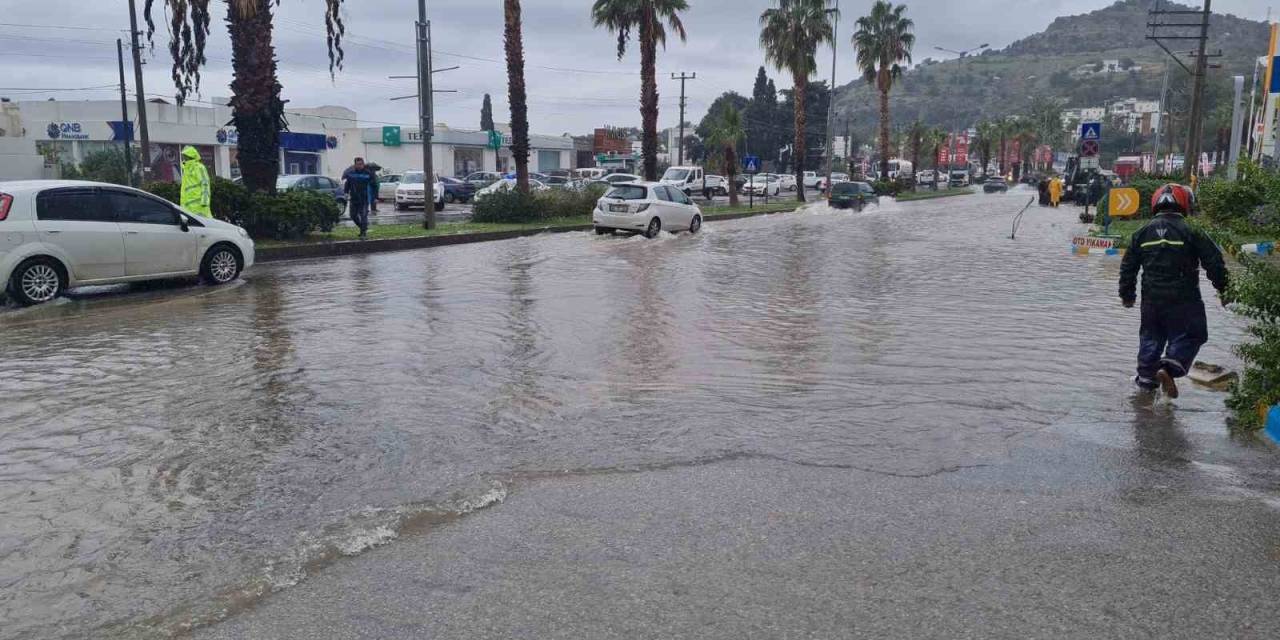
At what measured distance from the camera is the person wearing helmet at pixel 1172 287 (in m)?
7.31

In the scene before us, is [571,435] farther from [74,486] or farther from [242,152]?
[242,152]

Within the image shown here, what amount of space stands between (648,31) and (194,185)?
23658mm

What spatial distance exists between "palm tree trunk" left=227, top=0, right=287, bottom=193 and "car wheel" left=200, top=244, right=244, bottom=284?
5578 mm

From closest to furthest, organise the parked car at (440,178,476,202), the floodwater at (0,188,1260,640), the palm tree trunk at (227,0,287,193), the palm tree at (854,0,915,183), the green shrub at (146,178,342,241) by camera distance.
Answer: the floodwater at (0,188,1260,640) → the green shrub at (146,178,342,241) → the palm tree trunk at (227,0,287,193) → the parked car at (440,178,476,202) → the palm tree at (854,0,915,183)

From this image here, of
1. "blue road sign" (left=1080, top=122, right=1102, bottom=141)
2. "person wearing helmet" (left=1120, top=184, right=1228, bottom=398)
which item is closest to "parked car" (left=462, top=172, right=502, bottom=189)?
"blue road sign" (left=1080, top=122, right=1102, bottom=141)

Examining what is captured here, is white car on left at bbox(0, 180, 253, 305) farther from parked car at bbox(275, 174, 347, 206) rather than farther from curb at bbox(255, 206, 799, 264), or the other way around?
parked car at bbox(275, 174, 347, 206)

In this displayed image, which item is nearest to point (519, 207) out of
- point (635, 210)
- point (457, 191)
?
point (635, 210)

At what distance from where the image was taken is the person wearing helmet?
731 centimetres

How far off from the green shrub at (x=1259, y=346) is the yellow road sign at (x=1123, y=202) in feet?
43.0

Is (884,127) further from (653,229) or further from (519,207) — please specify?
(653,229)

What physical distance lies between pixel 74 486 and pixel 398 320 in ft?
18.7

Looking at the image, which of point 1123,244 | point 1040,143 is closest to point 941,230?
point 1123,244

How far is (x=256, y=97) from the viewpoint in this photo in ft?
64.6

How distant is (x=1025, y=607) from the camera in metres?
3.92
